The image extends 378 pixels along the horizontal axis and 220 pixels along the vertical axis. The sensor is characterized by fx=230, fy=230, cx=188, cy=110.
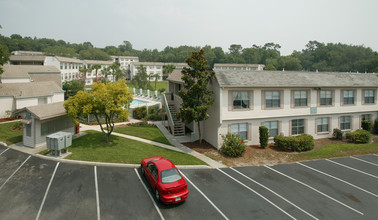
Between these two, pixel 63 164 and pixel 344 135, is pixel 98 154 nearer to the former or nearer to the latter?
pixel 63 164

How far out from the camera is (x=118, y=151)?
17969 mm

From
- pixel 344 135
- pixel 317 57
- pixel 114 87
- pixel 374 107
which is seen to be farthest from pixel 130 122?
pixel 317 57

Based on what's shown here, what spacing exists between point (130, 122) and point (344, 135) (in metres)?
24.2

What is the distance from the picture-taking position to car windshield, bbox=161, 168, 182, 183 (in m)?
11.5

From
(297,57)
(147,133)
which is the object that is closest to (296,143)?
(147,133)

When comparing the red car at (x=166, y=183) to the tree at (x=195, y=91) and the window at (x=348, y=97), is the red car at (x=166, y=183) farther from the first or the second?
the window at (x=348, y=97)

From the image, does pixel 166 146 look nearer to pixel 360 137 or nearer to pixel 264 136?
pixel 264 136

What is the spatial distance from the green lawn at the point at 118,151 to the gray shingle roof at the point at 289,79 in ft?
23.5

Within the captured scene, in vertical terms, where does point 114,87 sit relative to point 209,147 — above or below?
above

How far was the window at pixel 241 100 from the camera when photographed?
20656mm

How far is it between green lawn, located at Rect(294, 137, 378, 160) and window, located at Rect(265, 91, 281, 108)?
198 inches

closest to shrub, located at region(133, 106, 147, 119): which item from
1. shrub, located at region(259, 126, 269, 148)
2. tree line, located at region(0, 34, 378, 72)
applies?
shrub, located at region(259, 126, 269, 148)

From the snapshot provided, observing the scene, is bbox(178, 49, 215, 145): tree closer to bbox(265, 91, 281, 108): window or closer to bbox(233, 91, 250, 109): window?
bbox(233, 91, 250, 109): window

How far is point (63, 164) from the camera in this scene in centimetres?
1546
